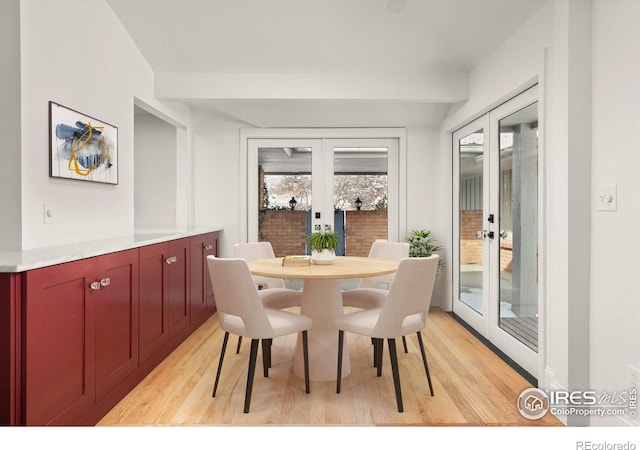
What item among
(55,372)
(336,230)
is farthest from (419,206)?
(55,372)

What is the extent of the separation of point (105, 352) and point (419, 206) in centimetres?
340

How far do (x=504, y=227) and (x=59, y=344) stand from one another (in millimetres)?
2909

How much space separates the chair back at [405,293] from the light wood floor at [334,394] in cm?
45

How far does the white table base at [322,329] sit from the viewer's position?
2516mm

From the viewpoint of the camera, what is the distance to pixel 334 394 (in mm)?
2311

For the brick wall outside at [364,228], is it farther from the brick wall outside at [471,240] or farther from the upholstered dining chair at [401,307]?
the upholstered dining chair at [401,307]

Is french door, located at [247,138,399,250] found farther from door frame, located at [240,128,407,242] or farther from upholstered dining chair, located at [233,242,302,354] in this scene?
upholstered dining chair, located at [233,242,302,354]

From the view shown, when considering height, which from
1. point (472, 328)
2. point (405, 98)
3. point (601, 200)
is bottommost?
point (472, 328)

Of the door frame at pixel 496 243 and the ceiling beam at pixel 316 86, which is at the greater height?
the ceiling beam at pixel 316 86

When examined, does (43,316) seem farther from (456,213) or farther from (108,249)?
(456,213)

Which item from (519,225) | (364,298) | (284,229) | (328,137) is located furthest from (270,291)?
(328,137)

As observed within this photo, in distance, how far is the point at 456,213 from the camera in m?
4.05

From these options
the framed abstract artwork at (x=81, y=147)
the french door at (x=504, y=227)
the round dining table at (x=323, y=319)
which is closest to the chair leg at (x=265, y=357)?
the round dining table at (x=323, y=319)

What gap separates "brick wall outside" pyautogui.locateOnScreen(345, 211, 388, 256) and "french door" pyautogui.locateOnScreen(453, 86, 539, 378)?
3.28 ft
